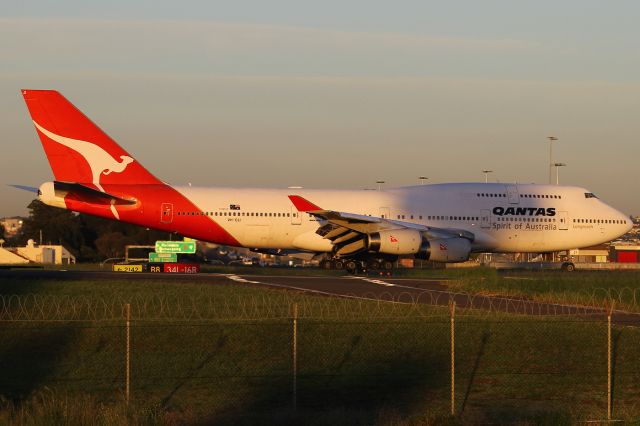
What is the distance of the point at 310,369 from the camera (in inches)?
667

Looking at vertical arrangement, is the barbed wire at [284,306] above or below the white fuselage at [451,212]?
below

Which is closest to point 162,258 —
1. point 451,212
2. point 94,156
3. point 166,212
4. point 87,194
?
point 166,212

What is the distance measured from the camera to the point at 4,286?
29.2 m

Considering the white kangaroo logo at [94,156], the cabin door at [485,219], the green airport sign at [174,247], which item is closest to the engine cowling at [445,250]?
the cabin door at [485,219]

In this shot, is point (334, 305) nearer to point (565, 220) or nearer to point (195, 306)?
point (195, 306)

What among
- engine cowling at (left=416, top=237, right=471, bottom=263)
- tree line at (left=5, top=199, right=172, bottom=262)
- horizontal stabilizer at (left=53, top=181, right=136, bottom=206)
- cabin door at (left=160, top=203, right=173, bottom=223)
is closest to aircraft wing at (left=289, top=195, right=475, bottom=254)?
engine cowling at (left=416, top=237, right=471, bottom=263)

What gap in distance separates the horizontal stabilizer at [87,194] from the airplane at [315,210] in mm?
40

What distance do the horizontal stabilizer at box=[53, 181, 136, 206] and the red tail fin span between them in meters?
0.78

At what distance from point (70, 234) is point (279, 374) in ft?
250

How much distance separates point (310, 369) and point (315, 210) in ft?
81.5

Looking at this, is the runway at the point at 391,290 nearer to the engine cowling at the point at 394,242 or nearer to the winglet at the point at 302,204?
the engine cowling at the point at 394,242

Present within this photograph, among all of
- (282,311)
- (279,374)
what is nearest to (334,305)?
(282,311)

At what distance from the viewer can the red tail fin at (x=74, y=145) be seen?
137 feet

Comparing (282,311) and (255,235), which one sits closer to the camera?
(282,311)
